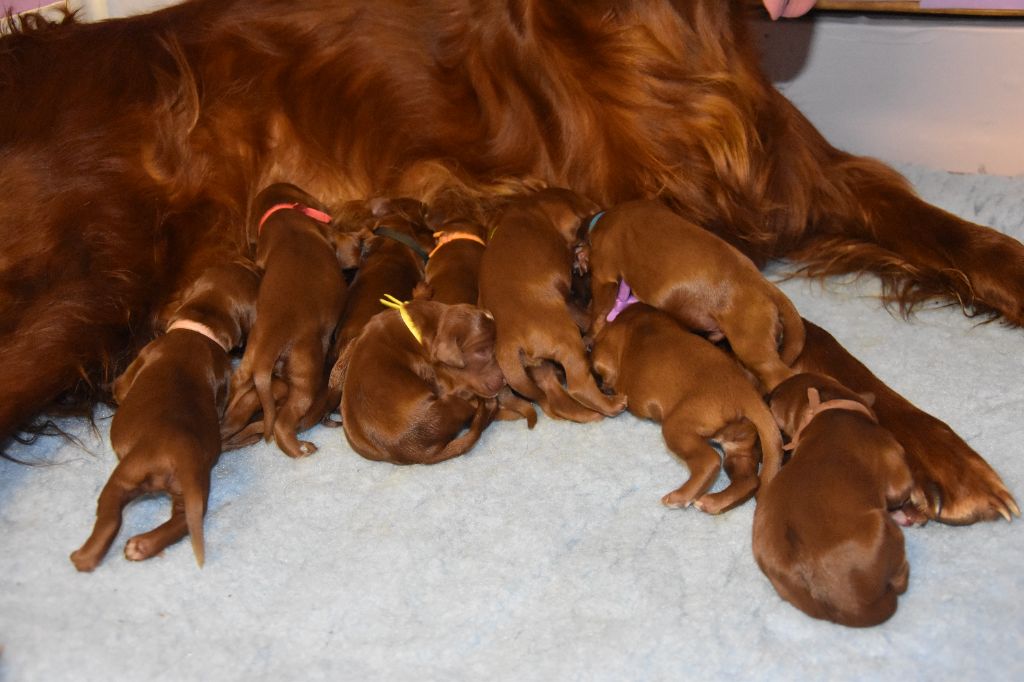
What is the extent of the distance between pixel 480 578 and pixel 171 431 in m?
0.51

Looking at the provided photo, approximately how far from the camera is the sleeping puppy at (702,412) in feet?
5.04

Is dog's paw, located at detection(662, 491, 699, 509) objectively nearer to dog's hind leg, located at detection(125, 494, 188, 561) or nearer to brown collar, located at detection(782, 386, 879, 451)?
brown collar, located at detection(782, 386, 879, 451)

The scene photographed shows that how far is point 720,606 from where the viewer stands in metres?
1.42

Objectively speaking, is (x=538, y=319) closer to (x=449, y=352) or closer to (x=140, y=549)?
(x=449, y=352)

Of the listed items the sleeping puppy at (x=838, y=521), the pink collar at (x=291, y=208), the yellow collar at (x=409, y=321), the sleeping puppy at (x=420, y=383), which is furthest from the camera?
the pink collar at (x=291, y=208)

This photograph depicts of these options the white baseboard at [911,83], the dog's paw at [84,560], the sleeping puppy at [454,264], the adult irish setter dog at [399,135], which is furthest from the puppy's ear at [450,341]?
the white baseboard at [911,83]

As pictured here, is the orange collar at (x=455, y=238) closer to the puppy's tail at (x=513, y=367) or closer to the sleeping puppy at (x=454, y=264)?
the sleeping puppy at (x=454, y=264)

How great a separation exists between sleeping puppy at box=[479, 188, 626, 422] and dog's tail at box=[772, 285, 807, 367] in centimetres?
29

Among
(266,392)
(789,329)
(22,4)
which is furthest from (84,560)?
(22,4)

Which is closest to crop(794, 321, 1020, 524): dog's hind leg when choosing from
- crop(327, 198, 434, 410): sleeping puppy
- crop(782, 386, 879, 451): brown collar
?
crop(782, 386, 879, 451): brown collar

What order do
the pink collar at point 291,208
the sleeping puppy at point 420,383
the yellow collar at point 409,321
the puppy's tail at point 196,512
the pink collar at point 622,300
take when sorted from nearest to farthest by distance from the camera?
1. the puppy's tail at point 196,512
2. the sleeping puppy at point 420,383
3. the yellow collar at point 409,321
4. the pink collar at point 622,300
5. the pink collar at point 291,208

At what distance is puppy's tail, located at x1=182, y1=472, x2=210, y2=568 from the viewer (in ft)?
4.88

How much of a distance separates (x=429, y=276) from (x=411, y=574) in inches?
25.2

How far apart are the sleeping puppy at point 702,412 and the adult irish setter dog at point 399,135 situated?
35 centimetres
